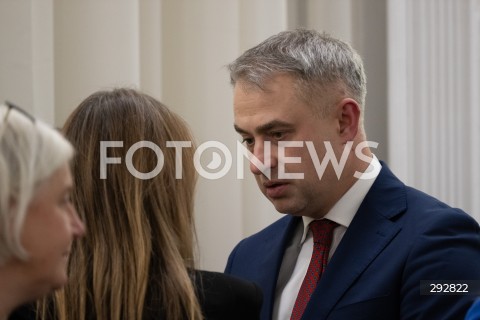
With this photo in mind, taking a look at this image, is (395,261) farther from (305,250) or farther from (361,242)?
(305,250)

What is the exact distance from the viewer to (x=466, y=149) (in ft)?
9.16

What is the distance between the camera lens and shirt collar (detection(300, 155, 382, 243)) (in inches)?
70.9

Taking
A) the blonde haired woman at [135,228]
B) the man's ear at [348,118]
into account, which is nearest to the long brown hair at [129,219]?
the blonde haired woman at [135,228]

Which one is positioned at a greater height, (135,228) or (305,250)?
(135,228)

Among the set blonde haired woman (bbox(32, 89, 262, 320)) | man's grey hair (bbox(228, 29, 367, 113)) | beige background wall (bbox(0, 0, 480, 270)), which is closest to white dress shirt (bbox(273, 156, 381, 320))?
man's grey hair (bbox(228, 29, 367, 113))

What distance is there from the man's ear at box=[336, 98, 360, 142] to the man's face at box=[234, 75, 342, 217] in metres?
0.06

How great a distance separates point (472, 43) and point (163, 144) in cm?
164

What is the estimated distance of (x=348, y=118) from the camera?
186 cm

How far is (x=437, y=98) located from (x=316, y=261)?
118 centimetres

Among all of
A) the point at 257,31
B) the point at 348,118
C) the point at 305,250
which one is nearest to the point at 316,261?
the point at 305,250

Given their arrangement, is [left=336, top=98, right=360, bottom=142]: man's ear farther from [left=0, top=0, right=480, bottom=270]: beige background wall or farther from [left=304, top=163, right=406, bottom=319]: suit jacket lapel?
[left=0, top=0, right=480, bottom=270]: beige background wall

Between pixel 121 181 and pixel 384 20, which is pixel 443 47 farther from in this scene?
pixel 121 181

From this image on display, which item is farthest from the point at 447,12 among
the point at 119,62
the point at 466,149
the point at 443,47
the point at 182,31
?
the point at 119,62

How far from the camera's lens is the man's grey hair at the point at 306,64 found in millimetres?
1818
